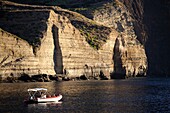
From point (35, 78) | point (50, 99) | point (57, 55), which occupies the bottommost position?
point (50, 99)

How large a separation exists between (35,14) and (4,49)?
97.2ft

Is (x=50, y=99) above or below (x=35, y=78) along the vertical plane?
below

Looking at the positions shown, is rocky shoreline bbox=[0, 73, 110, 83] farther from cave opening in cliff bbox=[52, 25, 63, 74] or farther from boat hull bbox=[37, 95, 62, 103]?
boat hull bbox=[37, 95, 62, 103]

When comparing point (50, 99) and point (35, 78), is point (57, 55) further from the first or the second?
point (50, 99)

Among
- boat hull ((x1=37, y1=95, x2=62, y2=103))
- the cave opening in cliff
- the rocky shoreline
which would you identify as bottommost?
boat hull ((x1=37, y1=95, x2=62, y2=103))

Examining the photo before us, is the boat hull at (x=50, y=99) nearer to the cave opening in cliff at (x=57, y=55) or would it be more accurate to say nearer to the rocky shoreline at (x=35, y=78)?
the rocky shoreline at (x=35, y=78)

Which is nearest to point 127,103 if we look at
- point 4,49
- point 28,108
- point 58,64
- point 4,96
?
point 28,108

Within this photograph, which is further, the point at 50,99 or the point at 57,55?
the point at 57,55

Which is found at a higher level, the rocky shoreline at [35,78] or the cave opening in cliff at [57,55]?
the cave opening in cliff at [57,55]

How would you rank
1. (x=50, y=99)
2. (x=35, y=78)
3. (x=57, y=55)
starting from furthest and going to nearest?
(x=57, y=55) → (x=35, y=78) → (x=50, y=99)

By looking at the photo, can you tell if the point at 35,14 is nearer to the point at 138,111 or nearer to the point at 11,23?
the point at 11,23

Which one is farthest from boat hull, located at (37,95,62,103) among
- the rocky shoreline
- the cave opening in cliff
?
the cave opening in cliff

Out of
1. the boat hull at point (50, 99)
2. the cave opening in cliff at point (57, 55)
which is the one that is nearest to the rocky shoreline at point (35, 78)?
the cave opening in cliff at point (57, 55)

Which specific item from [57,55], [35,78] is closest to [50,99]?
[35,78]
